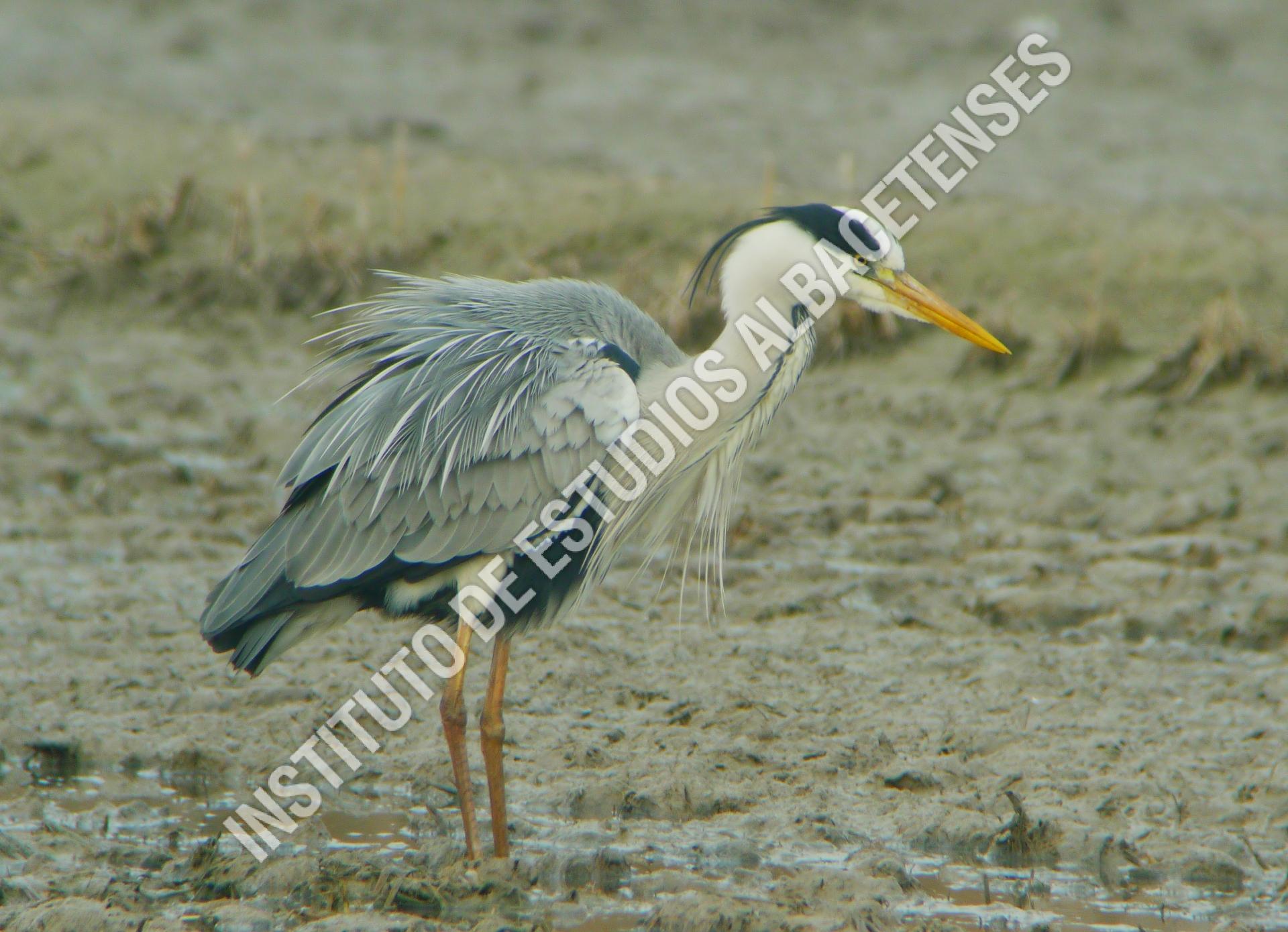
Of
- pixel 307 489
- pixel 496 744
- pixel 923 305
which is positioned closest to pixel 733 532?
pixel 923 305

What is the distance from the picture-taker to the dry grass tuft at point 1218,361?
8281 millimetres

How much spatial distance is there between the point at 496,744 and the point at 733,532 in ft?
8.11

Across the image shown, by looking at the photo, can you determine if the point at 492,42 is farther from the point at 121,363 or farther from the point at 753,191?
the point at 121,363

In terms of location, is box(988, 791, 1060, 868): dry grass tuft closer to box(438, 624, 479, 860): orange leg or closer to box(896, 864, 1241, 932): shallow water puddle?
box(896, 864, 1241, 932): shallow water puddle

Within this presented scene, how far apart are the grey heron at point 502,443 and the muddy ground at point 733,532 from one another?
640 mm

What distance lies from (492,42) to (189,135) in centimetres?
429

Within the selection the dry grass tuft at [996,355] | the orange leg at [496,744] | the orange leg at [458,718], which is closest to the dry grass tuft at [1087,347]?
the dry grass tuft at [996,355]

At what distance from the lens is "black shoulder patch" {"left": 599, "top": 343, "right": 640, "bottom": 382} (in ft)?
16.1

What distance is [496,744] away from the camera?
4867 millimetres

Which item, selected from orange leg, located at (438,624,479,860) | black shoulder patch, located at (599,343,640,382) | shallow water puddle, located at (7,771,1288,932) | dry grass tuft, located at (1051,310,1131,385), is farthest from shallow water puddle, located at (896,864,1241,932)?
dry grass tuft, located at (1051,310,1131,385)

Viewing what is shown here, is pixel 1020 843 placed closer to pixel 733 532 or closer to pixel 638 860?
pixel 638 860

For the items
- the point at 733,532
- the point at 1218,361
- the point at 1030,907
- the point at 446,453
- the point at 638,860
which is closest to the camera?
the point at 1030,907

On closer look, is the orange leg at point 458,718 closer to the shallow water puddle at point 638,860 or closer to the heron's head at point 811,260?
the shallow water puddle at point 638,860

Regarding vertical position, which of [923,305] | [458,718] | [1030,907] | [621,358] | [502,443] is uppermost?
[621,358]
